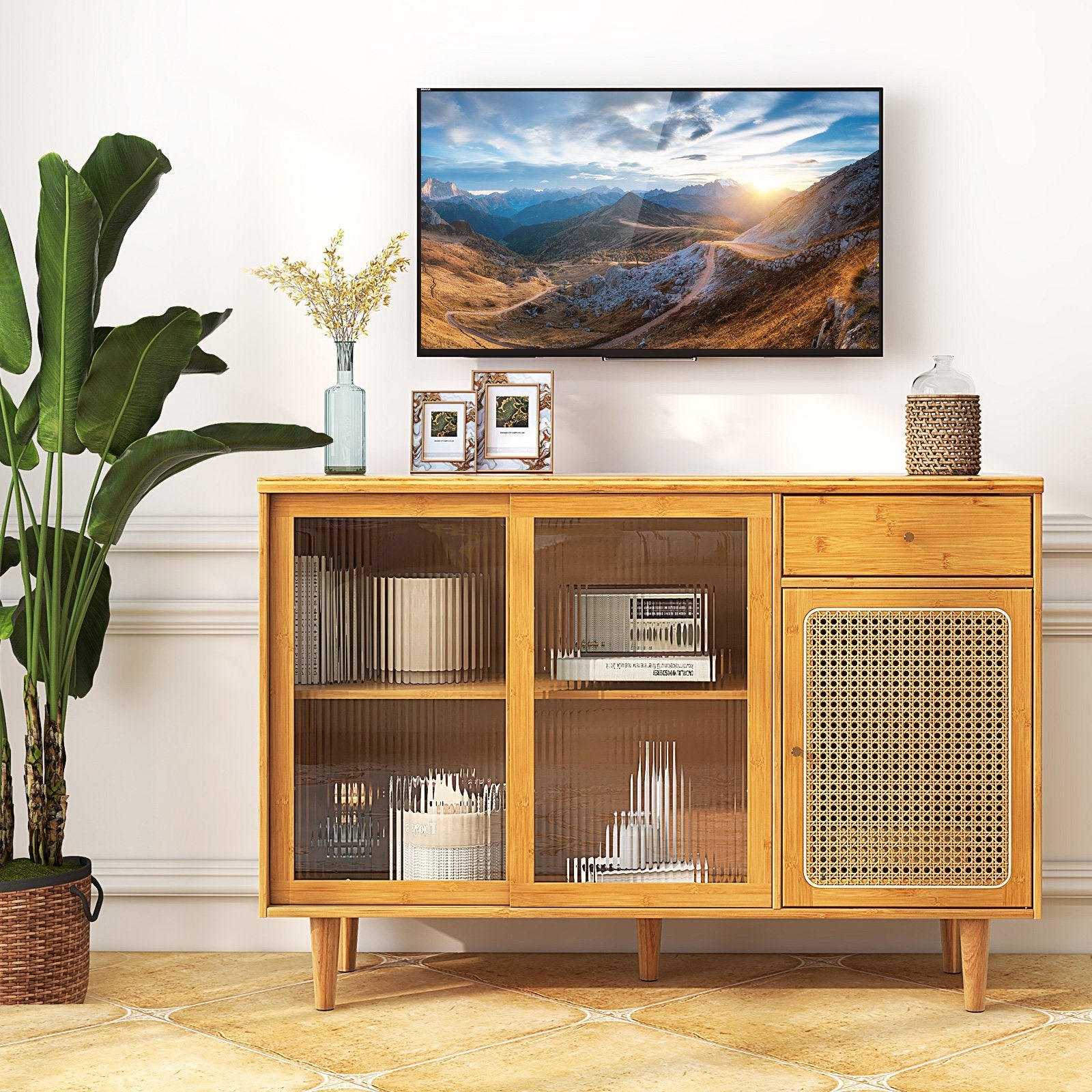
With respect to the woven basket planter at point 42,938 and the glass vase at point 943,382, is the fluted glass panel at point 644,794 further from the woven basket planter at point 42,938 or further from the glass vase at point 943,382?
the woven basket planter at point 42,938

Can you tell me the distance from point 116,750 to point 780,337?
1736 millimetres

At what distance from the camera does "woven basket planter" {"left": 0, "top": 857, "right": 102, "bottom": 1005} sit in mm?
2199

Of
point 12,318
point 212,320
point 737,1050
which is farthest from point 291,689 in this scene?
point 737,1050

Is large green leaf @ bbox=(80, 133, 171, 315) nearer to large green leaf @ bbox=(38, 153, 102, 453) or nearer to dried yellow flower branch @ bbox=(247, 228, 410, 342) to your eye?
large green leaf @ bbox=(38, 153, 102, 453)

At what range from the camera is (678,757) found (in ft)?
7.21

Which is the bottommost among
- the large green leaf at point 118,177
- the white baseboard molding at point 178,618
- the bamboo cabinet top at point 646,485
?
the white baseboard molding at point 178,618

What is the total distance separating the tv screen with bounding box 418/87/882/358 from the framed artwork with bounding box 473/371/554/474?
19 centimetres

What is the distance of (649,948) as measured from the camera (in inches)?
93.4

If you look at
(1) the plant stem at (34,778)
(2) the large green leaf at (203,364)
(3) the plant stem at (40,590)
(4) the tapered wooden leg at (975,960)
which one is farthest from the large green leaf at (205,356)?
(4) the tapered wooden leg at (975,960)

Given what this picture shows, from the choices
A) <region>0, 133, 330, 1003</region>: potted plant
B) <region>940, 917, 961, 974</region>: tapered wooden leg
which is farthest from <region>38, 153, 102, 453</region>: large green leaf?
<region>940, 917, 961, 974</region>: tapered wooden leg

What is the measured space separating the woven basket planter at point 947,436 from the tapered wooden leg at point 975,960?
0.85 metres

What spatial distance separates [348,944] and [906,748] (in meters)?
1.21

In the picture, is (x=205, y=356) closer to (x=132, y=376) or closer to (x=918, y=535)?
(x=132, y=376)

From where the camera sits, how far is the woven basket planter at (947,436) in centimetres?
223
